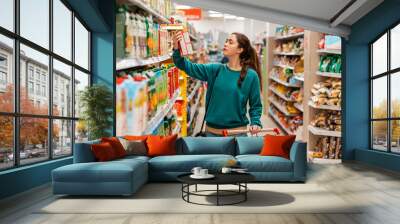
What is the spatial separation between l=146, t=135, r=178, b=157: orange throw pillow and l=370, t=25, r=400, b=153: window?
3.96m

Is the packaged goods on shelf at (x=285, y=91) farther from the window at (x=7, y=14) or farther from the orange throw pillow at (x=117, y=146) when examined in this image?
the window at (x=7, y=14)

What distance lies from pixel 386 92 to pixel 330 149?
184cm

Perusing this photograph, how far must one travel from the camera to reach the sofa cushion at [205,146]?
6.57 m

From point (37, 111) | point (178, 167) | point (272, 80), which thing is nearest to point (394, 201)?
point (178, 167)

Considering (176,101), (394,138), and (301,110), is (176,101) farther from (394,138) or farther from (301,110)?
(394,138)

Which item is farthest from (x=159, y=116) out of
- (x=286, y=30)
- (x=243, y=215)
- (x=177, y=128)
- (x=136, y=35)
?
(x=243, y=215)

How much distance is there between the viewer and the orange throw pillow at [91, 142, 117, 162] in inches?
216

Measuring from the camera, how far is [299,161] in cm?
588

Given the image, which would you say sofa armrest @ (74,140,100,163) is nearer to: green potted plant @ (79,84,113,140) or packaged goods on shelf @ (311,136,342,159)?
green potted plant @ (79,84,113,140)

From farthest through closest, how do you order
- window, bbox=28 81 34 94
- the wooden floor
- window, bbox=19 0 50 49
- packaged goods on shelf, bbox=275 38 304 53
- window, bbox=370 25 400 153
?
1. packaged goods on shelf, bbox=275 38 304 53
2. window, bbox=370 25 400 153
3. window, bbox=28 81 34 94
4. window, bbox=19 0 50 49
5. the wooden floor

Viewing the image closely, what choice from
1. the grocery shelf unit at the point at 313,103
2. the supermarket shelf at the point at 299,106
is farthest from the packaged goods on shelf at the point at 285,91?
the grocery shelf unit at the point at 313,103

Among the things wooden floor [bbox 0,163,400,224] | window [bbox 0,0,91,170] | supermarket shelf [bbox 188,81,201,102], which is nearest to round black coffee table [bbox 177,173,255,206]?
wooden floor [bbox 0,163,400,224]

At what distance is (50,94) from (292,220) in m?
3.96

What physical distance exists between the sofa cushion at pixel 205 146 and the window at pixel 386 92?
3.09 metres
